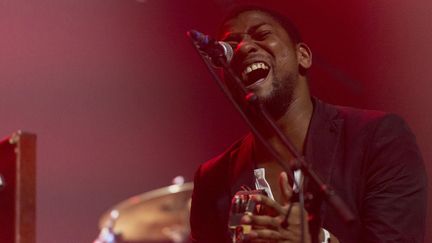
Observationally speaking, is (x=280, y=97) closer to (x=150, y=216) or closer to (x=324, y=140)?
(x=324, y=140)

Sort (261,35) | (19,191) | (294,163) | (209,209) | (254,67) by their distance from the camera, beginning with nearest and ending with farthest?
(294,163), (19,191), (254,67), (261,35), (209,209)

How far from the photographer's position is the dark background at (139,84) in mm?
4320

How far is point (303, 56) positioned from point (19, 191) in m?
1.87

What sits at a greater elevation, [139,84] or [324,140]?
[139,84]

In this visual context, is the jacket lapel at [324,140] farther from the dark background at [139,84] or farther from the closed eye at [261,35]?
the dark background at [139,84]

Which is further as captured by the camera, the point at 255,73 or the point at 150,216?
the point at 150,216

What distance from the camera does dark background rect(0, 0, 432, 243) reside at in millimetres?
4320

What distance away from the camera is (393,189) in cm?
335

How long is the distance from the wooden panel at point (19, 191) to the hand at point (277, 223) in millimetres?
810

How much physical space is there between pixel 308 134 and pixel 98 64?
260cm

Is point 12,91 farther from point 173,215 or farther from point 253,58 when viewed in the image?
point 253,58

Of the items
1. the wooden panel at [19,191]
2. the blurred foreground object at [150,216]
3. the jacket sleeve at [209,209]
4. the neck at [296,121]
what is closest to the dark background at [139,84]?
the blurred foreground object at [150,216]

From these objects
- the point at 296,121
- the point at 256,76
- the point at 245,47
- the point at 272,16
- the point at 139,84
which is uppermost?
the point at 139,84

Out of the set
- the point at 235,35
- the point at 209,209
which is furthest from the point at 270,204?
the point at 235,35
